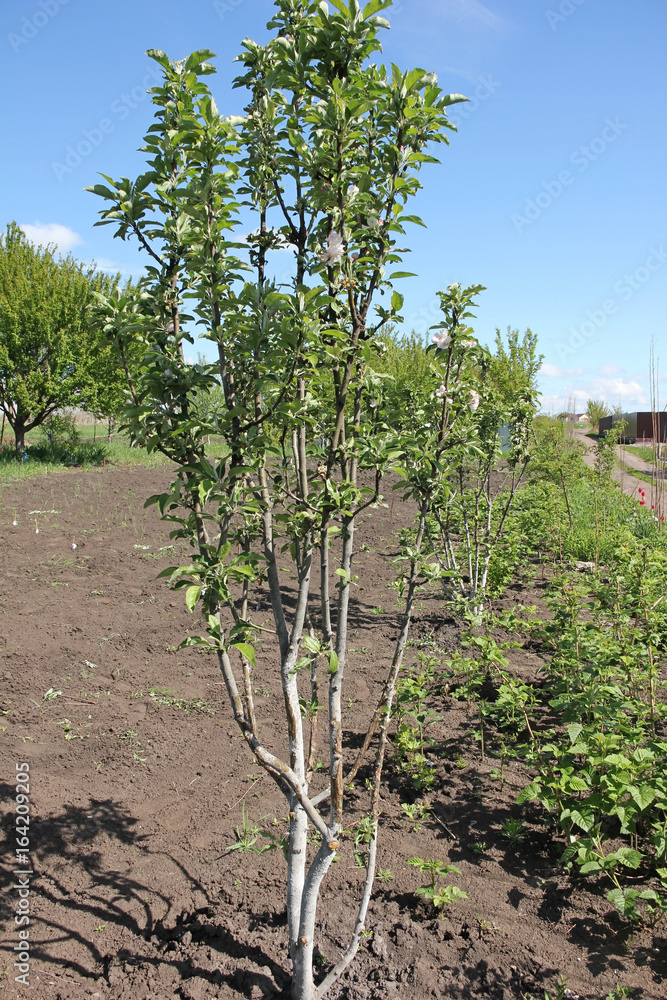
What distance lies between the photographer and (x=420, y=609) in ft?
18.5

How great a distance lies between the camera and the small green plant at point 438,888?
2289 millimetres

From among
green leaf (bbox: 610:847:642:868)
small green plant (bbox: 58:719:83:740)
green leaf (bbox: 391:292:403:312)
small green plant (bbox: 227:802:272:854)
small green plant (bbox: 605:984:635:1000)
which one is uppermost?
green leaf (bbox: 391:292:403:312)

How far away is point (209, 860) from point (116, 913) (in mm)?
409

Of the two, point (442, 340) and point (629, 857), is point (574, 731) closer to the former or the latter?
point (629, 857)

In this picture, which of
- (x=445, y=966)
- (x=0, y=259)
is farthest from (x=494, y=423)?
(x=0, y=259)

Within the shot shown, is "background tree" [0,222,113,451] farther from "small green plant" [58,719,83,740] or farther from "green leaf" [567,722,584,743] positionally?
"green leaf" [567,722,584,743]

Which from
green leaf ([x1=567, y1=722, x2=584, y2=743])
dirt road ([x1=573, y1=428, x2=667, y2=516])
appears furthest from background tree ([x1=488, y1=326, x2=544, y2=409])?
green leaf ([x1=567, y1=722, x2=584, y2=743])

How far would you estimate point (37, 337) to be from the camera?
13727mm

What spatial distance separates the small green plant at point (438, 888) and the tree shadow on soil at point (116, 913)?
23.4 inches

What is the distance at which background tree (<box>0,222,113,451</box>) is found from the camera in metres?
13.4

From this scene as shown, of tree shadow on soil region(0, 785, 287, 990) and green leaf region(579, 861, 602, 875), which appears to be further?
green leaf region(579, 861, 602, 875)

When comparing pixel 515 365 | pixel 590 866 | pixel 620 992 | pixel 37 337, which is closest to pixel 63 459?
pixel 37 337

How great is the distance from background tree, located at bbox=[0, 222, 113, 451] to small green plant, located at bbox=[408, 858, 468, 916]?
13.4 m

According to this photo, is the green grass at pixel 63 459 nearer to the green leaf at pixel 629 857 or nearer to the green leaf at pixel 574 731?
the green leaf at pixel 574 731
